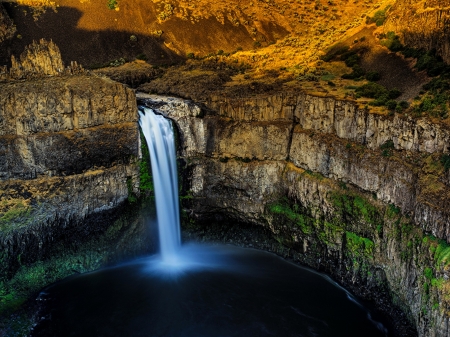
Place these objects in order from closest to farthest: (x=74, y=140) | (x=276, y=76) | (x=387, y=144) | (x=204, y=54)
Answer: (x=387, y=144)
(x=74, y=140)
(x=276, y=76)
(x=204, y=54)

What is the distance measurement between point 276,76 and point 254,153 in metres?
15.0

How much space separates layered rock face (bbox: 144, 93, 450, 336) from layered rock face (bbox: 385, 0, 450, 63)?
13032mm

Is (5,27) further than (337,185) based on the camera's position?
Yes

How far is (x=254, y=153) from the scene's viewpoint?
48.2 m

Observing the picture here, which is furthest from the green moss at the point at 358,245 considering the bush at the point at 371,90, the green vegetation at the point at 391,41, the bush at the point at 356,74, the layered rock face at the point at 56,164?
the green vegetation at the point at 391,41

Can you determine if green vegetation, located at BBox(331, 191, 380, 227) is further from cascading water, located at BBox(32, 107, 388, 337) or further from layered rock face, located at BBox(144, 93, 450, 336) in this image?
cascading water, located at BBox(32, 107, 388, 337)

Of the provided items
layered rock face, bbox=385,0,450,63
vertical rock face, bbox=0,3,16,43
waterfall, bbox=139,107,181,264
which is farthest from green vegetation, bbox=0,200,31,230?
vertical rock face, bbox=0,3,16,43

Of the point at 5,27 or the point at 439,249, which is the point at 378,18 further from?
the point at 5,27

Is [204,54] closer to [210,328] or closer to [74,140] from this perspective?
[74,140]

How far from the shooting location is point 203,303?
131 feet

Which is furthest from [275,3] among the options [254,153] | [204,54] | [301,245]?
[301,245]

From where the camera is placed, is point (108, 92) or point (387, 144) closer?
point (387, 144)

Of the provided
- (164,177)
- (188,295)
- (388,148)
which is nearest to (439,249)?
(388,148)

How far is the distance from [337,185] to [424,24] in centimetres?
2059
